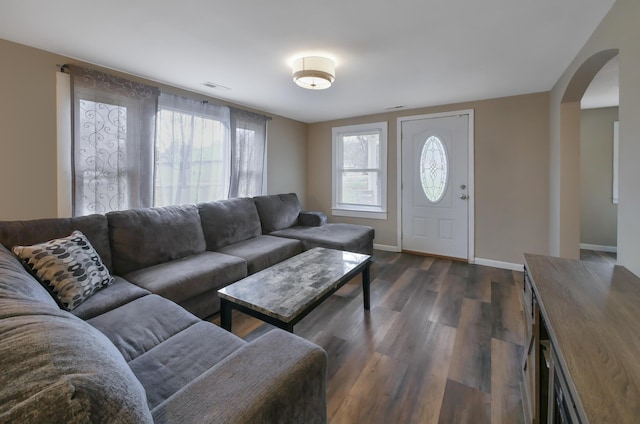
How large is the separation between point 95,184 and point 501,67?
12.6 feet

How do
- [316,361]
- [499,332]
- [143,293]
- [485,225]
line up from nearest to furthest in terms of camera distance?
[316,361], [143,293], [499,332], [485,225]

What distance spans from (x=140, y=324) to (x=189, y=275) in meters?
0.72

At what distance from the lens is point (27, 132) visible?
2.16m

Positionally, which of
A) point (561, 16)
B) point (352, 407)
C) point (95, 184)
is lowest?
point (352, 407)

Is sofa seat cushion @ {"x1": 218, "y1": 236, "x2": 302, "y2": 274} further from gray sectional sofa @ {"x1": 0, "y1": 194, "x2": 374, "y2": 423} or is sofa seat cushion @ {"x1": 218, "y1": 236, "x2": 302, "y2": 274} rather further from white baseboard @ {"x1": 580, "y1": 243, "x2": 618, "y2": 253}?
white baseboard @ {"x1": 580, "y1": 243, "x2": 618, "y2": 253}

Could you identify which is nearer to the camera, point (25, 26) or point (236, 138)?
point (25, 26)

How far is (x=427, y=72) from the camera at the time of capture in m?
2.64

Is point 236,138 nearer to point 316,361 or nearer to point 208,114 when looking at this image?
point 208,114

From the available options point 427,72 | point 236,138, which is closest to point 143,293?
point 236,138

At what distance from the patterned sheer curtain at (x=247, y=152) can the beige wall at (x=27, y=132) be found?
1.71 metres

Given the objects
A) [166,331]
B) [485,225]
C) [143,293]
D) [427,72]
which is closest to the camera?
[166,331]

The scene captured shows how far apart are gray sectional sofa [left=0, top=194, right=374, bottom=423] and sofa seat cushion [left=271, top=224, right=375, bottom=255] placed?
0.41 m

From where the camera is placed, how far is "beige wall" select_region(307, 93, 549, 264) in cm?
330

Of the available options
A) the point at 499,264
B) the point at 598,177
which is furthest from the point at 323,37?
the point at 598,177
